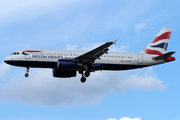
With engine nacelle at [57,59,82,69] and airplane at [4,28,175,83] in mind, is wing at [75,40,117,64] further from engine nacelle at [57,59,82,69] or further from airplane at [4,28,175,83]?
engine nacelle at [57,59,82,69]

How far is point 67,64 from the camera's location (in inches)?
1366

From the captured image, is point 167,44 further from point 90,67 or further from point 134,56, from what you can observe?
point 90,67

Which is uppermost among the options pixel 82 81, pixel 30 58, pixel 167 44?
pixel 167 44

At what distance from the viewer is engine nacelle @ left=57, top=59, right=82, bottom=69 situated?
34.5m

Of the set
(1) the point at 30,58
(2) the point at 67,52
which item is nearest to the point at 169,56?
(2) the point at 67,52

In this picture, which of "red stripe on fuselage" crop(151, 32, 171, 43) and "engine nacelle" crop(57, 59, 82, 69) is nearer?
"engine nacelle" crop(57, 59, 82, 69)

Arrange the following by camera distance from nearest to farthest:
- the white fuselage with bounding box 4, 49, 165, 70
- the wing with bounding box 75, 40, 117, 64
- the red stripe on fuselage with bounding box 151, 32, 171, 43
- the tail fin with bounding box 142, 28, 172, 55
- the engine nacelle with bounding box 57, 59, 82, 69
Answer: the wing with bounding box 75, 40, 117, 64, the engine nacelle with bounding box 57, 59, 82, 69, the white fuselage with bounding box 4, 49, 165, 70, the tail fin with bounding box 142, 28, 172, 55, the red stripe on fuselage with bounding box 151, 32, 171, 43

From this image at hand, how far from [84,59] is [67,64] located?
2326 mm

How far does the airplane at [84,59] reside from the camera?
35125 millimetres

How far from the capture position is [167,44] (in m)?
41.6

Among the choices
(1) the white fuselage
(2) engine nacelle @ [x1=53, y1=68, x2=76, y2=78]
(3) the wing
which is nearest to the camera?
(3) the wing

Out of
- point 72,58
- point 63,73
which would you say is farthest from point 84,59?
point 63,73

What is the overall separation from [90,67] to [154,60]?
8.84m

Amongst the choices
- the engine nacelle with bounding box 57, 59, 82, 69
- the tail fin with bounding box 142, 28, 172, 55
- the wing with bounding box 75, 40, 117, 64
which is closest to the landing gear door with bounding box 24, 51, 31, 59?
the engine nacelle with bounding box 57, 59, 82, 69
